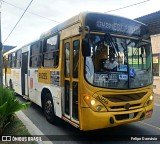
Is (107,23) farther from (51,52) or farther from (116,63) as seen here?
(51,52)

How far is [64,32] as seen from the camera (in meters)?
7.40

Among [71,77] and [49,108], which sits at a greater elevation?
[71,77]

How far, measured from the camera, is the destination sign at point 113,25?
634cm

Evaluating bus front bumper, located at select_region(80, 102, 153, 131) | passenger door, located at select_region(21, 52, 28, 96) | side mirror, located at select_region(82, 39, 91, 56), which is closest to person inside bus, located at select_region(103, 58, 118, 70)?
side mirror, located at select_region(82, 39, 91, 56)

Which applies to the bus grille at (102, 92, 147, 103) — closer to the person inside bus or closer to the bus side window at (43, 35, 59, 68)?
the person inside bus

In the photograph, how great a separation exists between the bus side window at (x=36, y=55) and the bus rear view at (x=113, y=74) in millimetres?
3736

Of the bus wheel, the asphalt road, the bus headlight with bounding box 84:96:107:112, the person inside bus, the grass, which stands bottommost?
the asphalt road

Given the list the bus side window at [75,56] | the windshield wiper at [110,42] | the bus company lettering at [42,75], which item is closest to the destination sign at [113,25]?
the windshield wiper at [110,42]

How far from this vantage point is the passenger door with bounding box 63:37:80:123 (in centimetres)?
652

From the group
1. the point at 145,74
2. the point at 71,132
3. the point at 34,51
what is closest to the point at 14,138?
the point at 71,132

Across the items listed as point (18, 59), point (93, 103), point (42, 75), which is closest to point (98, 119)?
point (93, 103)

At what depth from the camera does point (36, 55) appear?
10164 millimetres

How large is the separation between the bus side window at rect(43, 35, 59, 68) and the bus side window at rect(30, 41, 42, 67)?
0.66m

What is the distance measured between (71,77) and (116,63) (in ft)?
3.90
